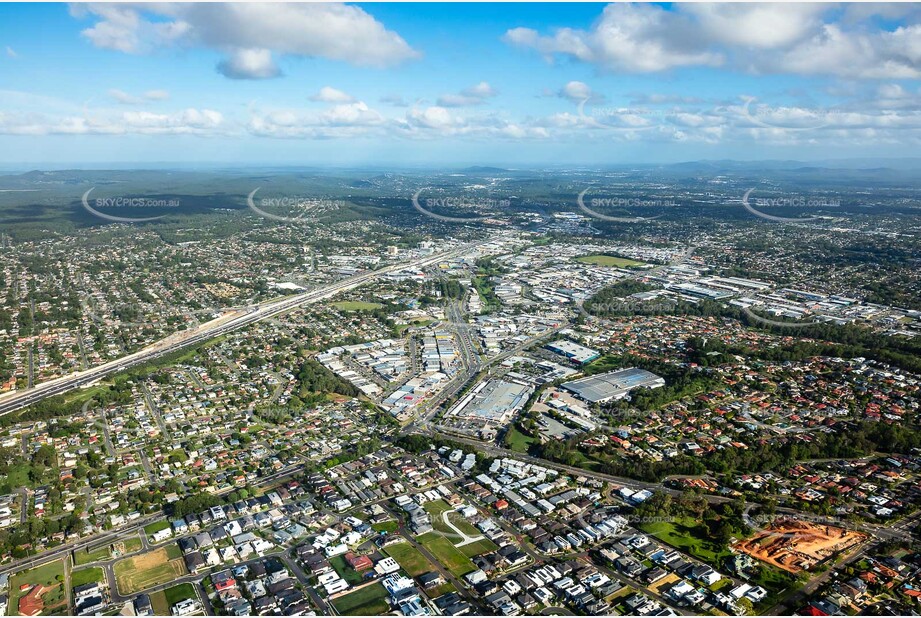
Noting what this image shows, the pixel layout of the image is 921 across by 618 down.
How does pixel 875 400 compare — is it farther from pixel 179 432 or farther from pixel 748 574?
pixel 179 432

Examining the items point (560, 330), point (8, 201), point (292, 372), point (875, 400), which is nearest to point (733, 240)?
point (560, 330)

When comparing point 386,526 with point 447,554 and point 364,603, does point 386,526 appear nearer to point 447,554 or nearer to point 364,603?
point 447,554

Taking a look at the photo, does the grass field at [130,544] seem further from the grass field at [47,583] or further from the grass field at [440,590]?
the grass field at [440,590]

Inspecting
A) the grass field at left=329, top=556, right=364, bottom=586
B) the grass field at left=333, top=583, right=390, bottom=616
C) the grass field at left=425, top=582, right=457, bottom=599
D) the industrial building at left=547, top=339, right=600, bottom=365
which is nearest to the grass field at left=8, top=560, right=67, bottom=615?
the grass field at left=329, top=556, right=364, bottom=586

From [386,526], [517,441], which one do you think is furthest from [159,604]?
[517,441]

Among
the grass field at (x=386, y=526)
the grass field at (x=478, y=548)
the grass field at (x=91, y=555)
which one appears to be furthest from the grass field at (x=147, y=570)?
the grass field at (x=478, y=548)

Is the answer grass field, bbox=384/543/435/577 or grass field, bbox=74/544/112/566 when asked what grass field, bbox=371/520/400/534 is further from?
grass field, bbox=74/544/112/566

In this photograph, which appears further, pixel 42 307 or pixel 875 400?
pixel 42 307
